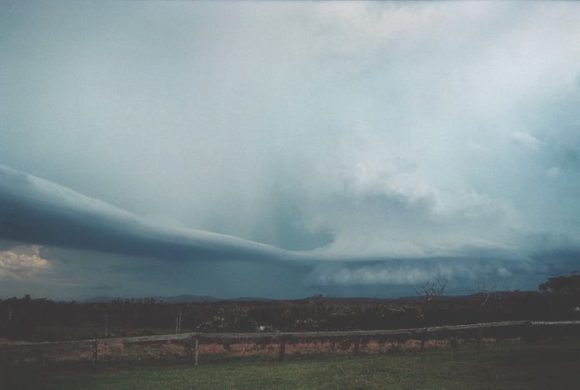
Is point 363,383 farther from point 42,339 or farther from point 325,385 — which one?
point 42,339

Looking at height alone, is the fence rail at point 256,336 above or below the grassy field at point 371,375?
above

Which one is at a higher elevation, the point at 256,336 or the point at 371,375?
the point at 256,336

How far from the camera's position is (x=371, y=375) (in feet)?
56.4

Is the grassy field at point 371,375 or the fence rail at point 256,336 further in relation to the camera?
the fence rail at point 256,336

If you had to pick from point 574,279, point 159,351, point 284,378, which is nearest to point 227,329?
point 159,351

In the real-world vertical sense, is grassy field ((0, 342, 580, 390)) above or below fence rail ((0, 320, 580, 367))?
below

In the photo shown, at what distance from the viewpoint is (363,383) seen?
15430mm

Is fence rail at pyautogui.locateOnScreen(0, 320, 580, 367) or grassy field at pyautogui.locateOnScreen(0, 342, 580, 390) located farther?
fence rail at pyautogui.locateOnScreen(0, 320, 580, 367)

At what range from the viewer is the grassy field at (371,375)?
15.1m

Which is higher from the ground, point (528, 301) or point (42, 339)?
point (528, 301)

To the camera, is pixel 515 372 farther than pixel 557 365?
No

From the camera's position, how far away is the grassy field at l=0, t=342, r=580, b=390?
593 inches

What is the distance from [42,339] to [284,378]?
38.7 m

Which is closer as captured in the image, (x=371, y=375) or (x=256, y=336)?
(x=371, y=375)
